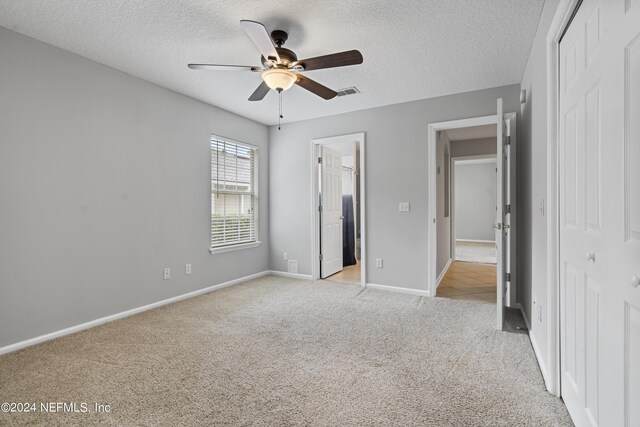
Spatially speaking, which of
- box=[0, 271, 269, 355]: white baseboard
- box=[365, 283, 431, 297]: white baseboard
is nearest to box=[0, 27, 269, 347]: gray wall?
box=[0, 271, 269, 355]: white baseboard

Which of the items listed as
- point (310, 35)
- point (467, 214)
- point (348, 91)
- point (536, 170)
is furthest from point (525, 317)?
point (467, 214)

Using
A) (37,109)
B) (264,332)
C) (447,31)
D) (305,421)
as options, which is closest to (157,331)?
(264,332)

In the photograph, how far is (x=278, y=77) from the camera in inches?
92.5

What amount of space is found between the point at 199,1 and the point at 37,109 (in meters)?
1.71

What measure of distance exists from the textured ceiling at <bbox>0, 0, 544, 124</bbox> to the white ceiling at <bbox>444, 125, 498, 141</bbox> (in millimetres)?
1764

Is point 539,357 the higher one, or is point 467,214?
point 467,214

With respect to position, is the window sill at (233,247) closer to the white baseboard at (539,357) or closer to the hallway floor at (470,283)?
the hallway floor at (470,283)

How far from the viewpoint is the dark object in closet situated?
19.6ft

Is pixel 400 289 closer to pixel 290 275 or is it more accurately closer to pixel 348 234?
pixel 290 275

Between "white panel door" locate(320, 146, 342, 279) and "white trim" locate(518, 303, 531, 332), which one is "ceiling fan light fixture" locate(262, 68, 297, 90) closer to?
"white panel door" locate(320, 146, 342, 279)

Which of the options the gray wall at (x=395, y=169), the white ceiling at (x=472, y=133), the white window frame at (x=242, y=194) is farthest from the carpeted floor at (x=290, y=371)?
the white ceiling at (x=472, y=133)

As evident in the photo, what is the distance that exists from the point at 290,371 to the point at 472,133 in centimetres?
515

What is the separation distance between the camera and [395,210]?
4.11 m

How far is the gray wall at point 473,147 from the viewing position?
580 cm
